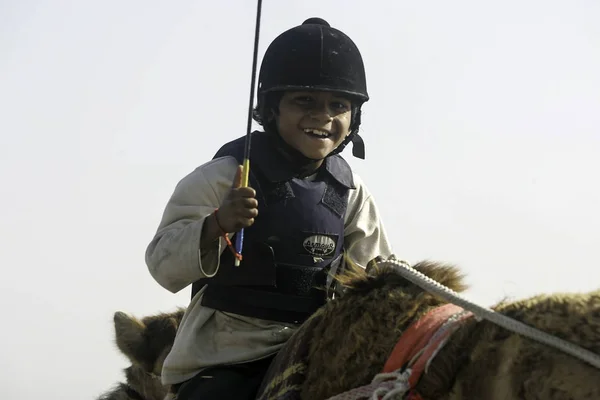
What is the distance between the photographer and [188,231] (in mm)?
4133

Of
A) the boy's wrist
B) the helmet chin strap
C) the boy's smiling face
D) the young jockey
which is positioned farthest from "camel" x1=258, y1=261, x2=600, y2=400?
the helmet chin strap

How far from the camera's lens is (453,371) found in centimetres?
280

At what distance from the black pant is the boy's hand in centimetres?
69

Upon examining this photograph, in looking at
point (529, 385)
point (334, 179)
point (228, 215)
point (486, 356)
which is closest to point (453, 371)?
point (486, 356)

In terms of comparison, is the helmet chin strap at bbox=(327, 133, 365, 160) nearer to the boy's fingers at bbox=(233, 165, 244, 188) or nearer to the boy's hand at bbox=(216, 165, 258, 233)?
the boy's fingers at bbox=(233, 165, 244, 188)

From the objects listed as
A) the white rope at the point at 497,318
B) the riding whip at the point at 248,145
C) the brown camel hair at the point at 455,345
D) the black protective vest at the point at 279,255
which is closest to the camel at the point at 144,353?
the black protective vest at the point at 279,255

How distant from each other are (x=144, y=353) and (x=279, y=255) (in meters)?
2.83

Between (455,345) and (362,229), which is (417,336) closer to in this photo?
(455,345)

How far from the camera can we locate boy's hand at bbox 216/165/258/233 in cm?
387

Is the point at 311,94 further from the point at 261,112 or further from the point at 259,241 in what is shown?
the point at 259,241

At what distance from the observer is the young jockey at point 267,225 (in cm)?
419

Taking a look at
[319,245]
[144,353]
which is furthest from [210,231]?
[144,353]

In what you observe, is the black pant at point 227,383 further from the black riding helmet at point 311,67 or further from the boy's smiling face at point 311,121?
the black riding helmet at point 311,67

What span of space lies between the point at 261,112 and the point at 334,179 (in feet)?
1.68
